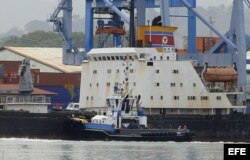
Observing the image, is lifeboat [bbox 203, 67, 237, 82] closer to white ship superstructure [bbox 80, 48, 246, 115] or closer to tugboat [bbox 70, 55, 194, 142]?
white ship superstructure [bbox 80, 48, 246, 115]

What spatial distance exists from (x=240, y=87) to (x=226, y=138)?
4.44m

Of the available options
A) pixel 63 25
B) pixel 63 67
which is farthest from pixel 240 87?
pixel 63 67

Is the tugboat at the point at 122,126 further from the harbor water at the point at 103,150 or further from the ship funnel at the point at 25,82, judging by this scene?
the ship funnel at the point at 25,82

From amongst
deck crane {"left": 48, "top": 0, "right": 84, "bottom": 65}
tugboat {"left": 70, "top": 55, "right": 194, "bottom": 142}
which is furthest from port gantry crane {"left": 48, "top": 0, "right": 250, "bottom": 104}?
tugboat {"left": 70, "top": 55, "right": 194, "bottom": 142}

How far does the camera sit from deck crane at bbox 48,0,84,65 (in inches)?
4247

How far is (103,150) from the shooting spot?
72.6m

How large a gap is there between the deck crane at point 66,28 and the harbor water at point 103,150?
71.9 ft

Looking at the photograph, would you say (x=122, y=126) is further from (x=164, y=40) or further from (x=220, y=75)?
(x=164, y=40)

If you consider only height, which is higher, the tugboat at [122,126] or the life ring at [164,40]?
the life ring at [164,40]

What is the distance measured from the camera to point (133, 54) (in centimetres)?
9462

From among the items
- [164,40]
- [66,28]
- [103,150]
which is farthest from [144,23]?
[103,150]

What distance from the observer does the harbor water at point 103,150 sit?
6656 cm

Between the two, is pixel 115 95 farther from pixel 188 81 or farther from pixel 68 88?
pixel 68 88

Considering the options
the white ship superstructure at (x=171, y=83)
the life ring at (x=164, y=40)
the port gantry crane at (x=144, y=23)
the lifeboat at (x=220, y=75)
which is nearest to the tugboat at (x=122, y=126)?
the white ship superstructure at (x=171, y=83)
